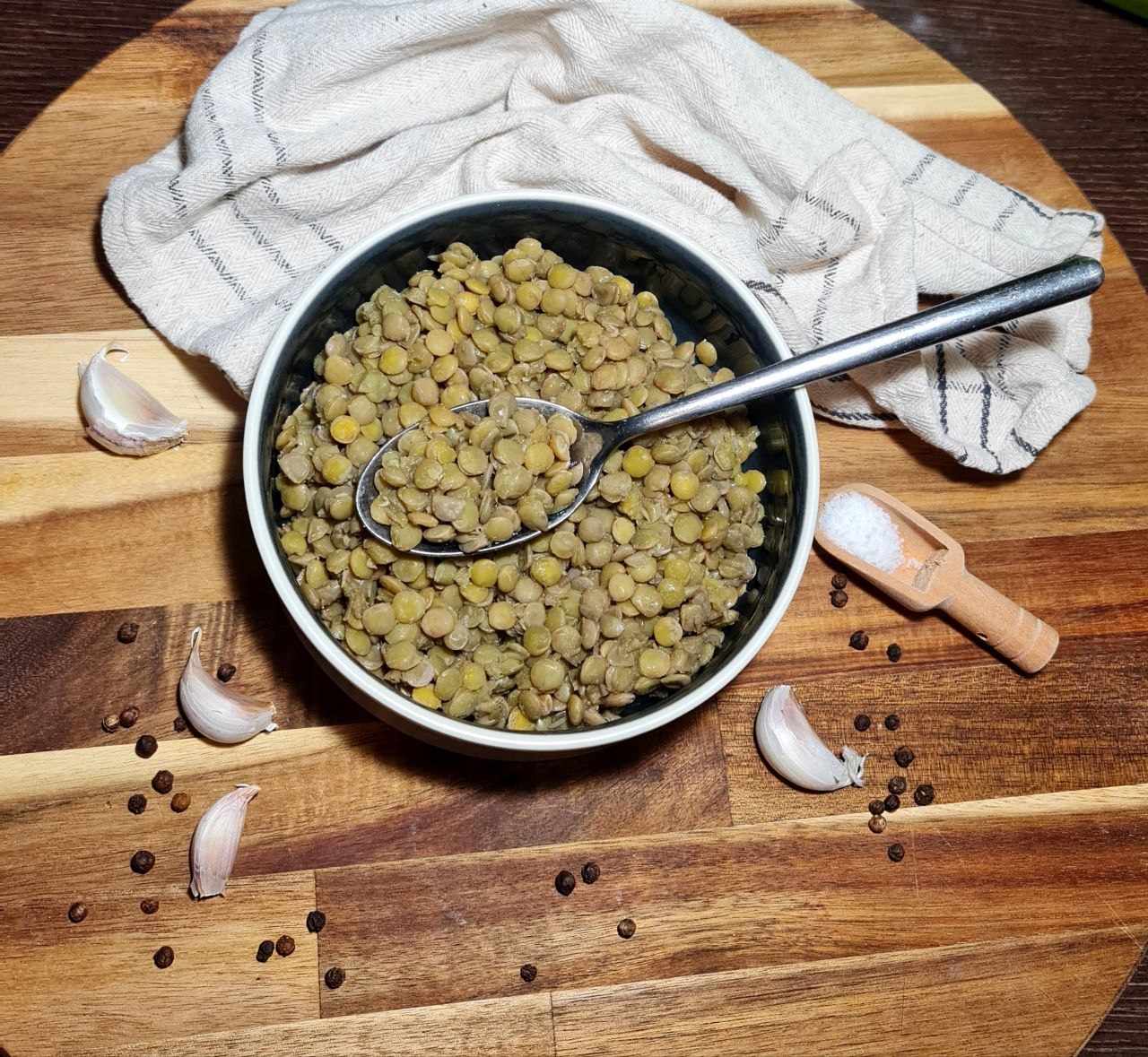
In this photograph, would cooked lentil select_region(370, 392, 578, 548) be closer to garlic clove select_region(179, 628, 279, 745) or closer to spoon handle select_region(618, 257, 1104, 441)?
spoon handle select_region(618, 257, 1104, 441)

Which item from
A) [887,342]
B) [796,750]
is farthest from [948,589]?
[887,342]

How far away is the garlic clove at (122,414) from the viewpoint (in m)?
1.83

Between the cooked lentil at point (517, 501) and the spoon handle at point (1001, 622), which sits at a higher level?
the cooked lentil at point (517, 501)

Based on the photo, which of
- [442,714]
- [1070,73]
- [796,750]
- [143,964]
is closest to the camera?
[442,714]

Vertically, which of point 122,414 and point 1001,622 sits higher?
point 122,414

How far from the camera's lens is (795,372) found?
5.26 ft

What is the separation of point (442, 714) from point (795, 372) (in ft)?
2.40

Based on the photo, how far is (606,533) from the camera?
1683 mm

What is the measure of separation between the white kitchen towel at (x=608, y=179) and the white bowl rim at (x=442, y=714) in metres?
0.25

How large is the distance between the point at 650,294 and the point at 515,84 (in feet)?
1.63

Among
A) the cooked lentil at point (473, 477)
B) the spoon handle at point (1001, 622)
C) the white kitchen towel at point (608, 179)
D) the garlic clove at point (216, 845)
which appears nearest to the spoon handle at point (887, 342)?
the cooked lentil at point (473, 477)

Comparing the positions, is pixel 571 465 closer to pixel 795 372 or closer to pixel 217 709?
pixel 795 372

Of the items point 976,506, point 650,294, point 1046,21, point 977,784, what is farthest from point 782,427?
point 1046,21

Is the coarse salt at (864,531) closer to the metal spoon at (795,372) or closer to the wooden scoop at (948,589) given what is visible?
the wooden scoop at (948,589)
